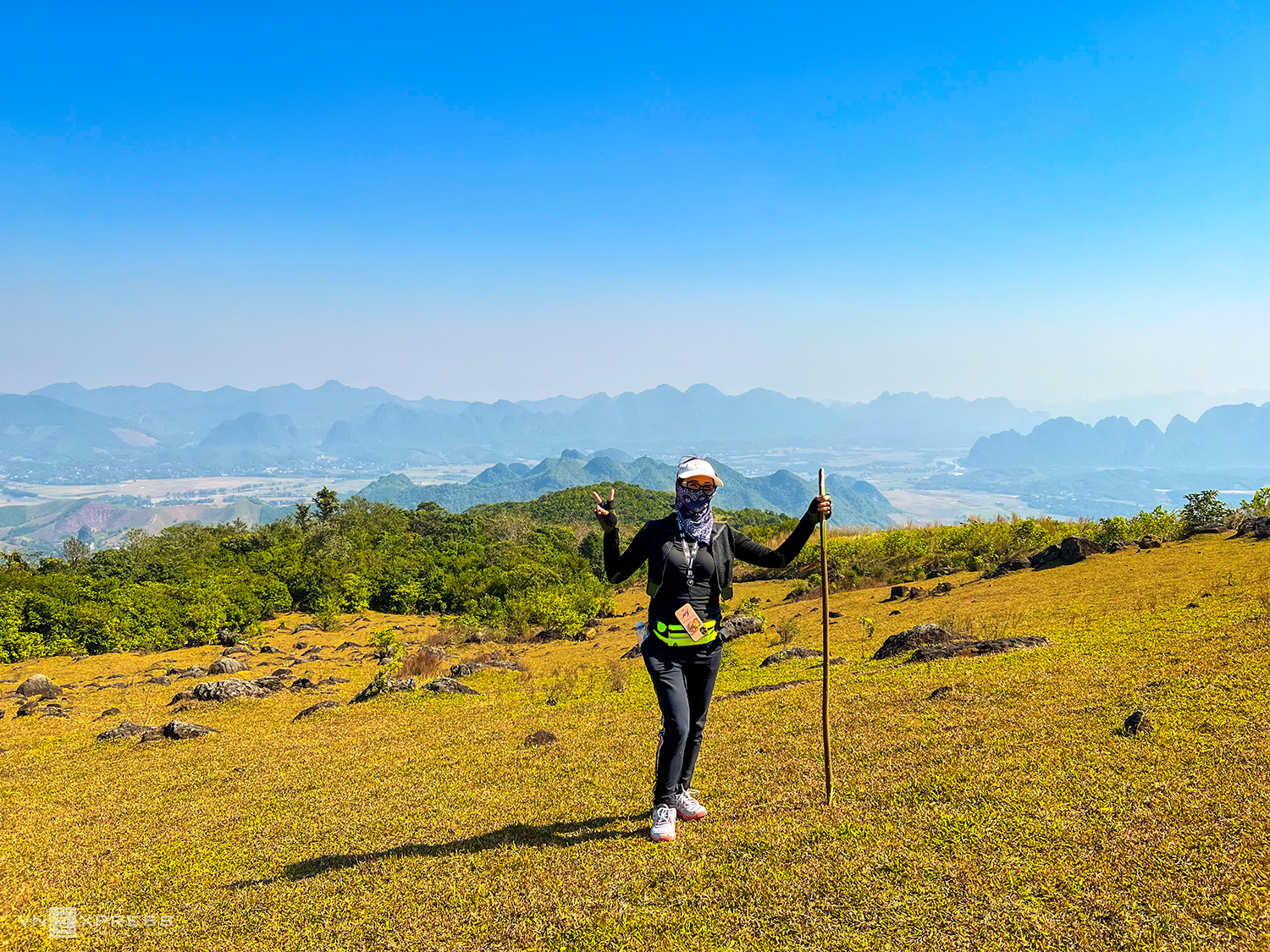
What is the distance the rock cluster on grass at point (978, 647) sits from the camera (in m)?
10.3

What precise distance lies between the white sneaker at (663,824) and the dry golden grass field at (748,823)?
124 mm

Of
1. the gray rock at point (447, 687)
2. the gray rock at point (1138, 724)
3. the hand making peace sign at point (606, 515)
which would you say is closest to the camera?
the hand making peace sign at point (606, 515)

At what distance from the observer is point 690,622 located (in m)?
4.98

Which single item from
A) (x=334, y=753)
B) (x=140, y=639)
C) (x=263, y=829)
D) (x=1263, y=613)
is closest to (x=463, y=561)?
(x=140, y=639)

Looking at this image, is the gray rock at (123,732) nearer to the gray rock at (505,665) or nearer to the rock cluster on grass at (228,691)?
the rock cluster on grass at (228,691)

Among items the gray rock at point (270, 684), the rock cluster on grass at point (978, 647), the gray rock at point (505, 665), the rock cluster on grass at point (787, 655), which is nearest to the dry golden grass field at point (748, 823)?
the rock cluster on grass at point (978, 647)

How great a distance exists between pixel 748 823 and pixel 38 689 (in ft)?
72.3

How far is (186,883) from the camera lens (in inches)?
230

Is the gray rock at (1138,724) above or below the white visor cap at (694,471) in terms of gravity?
below

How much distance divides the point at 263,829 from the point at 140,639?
28.9 m

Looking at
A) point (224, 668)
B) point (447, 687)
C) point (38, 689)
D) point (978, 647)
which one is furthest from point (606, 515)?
point (38, 689)

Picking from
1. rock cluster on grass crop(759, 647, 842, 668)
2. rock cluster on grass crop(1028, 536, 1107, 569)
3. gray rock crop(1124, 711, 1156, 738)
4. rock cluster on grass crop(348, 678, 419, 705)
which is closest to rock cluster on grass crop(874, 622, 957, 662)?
rock cluster on grass crop(759, 647, 842, 668)

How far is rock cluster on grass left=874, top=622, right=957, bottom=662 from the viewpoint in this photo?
11.8 metres

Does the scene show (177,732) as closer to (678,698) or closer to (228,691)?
(228,691)
